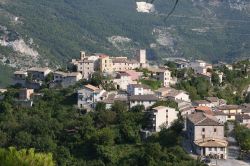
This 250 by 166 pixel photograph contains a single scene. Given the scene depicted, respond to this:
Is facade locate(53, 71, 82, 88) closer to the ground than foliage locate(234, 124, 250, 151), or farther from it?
farther from it

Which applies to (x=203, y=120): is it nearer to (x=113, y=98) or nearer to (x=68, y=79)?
(x=113, y=98)

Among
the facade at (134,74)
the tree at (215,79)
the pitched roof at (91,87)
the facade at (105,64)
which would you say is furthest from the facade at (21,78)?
the tree at (215,79)

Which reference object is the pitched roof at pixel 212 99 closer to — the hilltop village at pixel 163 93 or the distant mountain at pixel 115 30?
the hilltop village at pixel 163 93

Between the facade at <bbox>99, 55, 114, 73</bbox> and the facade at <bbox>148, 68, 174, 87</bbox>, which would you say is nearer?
the facade at <bbox>148, 68, 174, 87</bbox>

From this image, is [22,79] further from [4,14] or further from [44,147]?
[4,14]

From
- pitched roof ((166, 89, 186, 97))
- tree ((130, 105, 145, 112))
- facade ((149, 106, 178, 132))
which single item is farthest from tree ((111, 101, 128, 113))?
pitched roof ((166, 89, 186, 97))

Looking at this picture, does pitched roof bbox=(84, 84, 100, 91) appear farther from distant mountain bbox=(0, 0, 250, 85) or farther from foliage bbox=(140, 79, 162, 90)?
distant mountain bbox=(0, 0, 250, 85)
